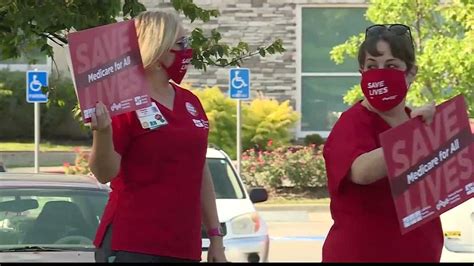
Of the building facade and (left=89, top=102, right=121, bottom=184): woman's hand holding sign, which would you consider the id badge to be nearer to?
(left=89, top=102, right=121, bottom=184): woman's hand holding sign

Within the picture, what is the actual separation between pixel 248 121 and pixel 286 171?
3526 mm

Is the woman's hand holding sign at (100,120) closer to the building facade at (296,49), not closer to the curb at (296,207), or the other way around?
the curb at (296,207)

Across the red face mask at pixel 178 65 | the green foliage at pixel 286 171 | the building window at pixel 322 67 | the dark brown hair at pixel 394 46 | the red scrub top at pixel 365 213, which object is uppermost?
the dark brown hair at pixel 394 46

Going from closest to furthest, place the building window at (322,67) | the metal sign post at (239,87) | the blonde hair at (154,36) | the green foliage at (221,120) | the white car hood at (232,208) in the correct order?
the blonde hair at (154,36) → the white car hood at (232,208) → the metal sign post at (239,87) → the green foliage at (221,120) → the building window at (322,67)

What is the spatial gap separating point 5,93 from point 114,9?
19683 millimetres

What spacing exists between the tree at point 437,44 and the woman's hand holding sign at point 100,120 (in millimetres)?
10010

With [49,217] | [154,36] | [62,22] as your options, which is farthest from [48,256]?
[154,36]

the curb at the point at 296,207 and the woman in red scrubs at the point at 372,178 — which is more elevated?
the woman in red scrubs at the point at 372,178

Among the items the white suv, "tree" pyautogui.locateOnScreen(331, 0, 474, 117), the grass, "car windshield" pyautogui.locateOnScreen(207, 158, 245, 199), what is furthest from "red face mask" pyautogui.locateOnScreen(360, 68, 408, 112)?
the grass

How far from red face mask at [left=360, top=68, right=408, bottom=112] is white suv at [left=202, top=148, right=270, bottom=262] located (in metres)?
4.02

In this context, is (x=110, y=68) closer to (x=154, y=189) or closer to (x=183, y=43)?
(x=183, y=43)

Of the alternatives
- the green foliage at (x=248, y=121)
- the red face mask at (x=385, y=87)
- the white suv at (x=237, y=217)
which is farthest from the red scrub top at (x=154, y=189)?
the green foliage at (x=248, y=121)

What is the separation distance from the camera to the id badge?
3779 millimetres

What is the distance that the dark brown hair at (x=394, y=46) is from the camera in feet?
12.1
